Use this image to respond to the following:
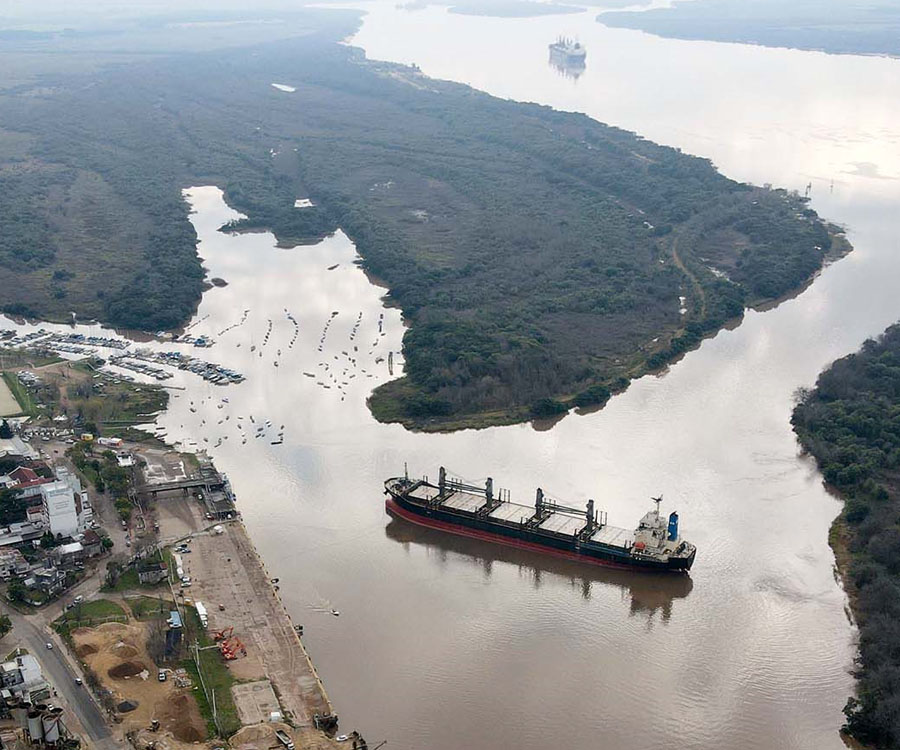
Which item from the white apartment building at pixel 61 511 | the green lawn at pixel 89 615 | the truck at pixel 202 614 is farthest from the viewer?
the white apartment building at pixel 61 511

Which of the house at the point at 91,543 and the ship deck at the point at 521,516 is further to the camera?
the ship deck at the point at 521,516

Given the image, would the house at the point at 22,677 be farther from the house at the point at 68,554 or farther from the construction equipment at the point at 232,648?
the house at the point at 68,554

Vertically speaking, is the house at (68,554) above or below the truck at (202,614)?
Answer: above

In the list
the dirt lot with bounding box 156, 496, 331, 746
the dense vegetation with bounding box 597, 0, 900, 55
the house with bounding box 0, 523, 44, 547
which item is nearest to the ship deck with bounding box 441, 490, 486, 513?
the dirt lot with bounding box 156, 496, 331, 746

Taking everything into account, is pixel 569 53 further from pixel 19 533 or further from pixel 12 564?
pixel 12 564

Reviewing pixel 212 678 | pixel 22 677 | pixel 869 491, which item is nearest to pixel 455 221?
pixel 869 491

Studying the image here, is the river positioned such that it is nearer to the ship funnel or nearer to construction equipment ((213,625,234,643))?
the ship funnel

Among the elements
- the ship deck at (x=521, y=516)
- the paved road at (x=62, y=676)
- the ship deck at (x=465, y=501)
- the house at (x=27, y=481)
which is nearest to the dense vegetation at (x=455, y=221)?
the ship deck at (x=465, y=501)
